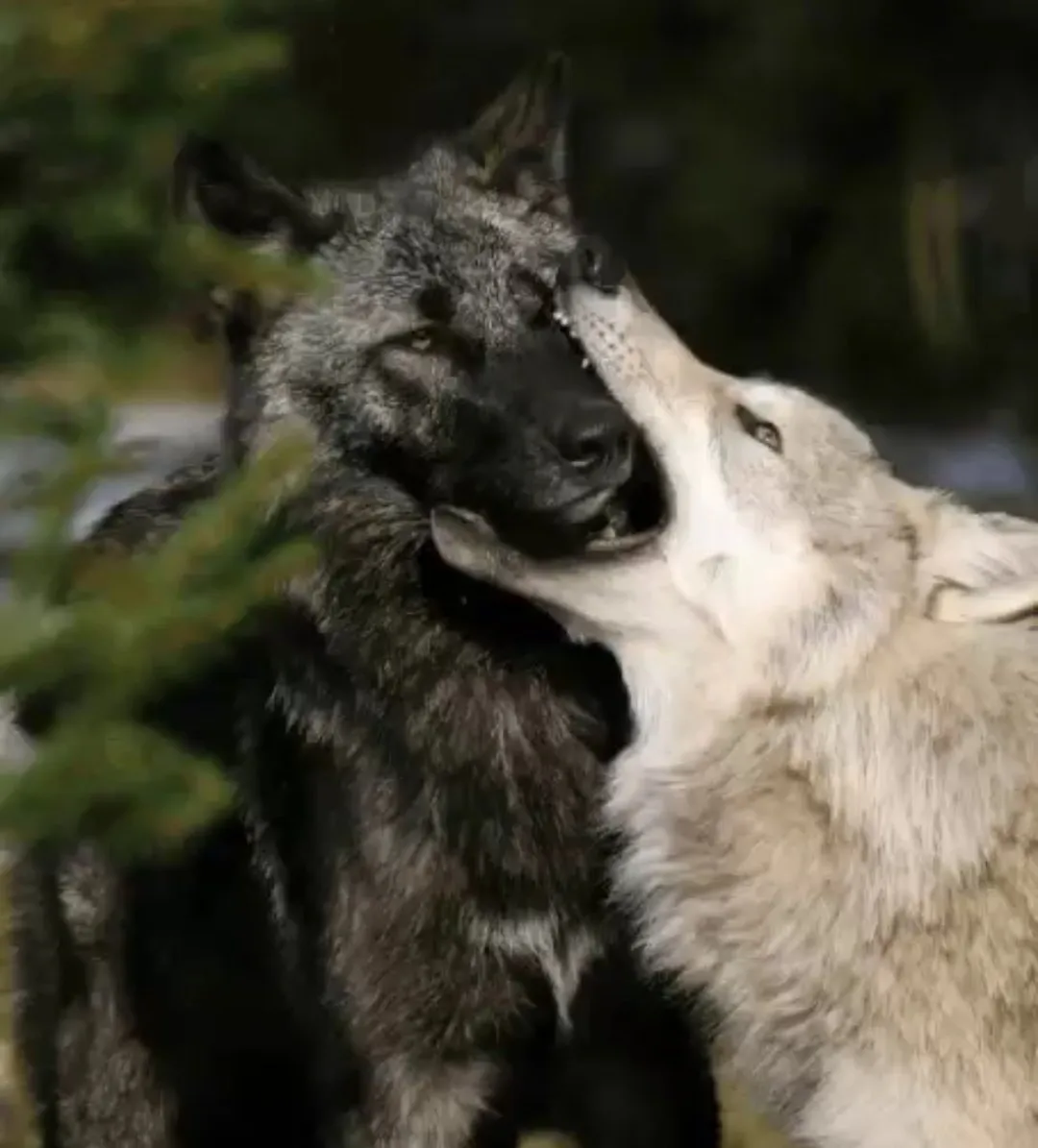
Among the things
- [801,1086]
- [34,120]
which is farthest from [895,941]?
[34,120]

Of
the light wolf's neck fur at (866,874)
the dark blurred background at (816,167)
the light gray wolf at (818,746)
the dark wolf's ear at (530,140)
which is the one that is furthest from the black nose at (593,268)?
the dark blurred background at (816,167)

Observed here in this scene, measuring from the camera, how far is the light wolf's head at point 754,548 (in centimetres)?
190

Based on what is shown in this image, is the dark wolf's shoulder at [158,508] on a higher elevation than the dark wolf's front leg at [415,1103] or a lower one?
higher

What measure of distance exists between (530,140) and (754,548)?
0.67 meters

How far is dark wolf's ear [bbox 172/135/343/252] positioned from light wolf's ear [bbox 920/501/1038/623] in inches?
31.6

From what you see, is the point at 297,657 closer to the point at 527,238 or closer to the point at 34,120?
the point at 527,238

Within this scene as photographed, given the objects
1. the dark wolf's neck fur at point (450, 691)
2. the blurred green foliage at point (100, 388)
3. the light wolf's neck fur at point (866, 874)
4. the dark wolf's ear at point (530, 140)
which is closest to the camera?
the blurred green foliage at point (100, 388)

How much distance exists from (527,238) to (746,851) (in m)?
0.79

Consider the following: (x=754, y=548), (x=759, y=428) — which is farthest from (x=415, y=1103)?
(x=759, y=428)

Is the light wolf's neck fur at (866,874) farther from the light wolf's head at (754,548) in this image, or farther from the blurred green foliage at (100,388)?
the blurred green foliage at (100,388)

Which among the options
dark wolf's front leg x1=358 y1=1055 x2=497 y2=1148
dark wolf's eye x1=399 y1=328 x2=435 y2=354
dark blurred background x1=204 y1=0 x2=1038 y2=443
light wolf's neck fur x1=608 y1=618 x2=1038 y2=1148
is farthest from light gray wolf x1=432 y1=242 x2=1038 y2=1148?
dark blurred background x1=204 y1=0 x2=1038 y2=443

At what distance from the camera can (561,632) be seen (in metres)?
2.10

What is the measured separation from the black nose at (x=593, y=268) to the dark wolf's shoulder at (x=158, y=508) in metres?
0.49

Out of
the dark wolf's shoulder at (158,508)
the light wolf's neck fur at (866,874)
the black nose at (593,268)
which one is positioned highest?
the black nose at (593,268)
